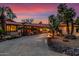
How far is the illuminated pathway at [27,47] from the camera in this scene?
370 centimetres

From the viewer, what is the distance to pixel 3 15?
376cm

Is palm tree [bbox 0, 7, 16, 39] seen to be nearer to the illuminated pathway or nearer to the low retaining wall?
the illuminated pathway

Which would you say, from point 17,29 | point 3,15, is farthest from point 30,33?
point 3,15

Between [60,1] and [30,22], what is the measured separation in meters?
0.45

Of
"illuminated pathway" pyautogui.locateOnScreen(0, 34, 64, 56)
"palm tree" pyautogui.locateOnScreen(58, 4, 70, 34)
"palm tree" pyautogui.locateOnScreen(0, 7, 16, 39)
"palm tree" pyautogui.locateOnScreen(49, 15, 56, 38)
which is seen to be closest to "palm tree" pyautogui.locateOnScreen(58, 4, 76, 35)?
"palm tree" pyautogui.locateOnScreen(58, 4, 70, 34)

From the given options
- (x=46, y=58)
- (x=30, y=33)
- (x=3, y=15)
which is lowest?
(x=46, y=58)

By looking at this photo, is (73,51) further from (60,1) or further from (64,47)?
(60,1)

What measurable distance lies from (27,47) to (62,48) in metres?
0.43

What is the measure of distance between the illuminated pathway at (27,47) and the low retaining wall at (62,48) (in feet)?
0.19

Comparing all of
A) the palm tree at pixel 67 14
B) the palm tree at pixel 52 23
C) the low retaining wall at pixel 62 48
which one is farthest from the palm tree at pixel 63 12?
the low retaining wall at pixel 62 48

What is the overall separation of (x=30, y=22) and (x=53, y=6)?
35 cm

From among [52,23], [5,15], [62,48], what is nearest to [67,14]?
[52,23]

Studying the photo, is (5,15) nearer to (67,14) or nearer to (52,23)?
(52,23)

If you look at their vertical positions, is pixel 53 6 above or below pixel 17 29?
above
